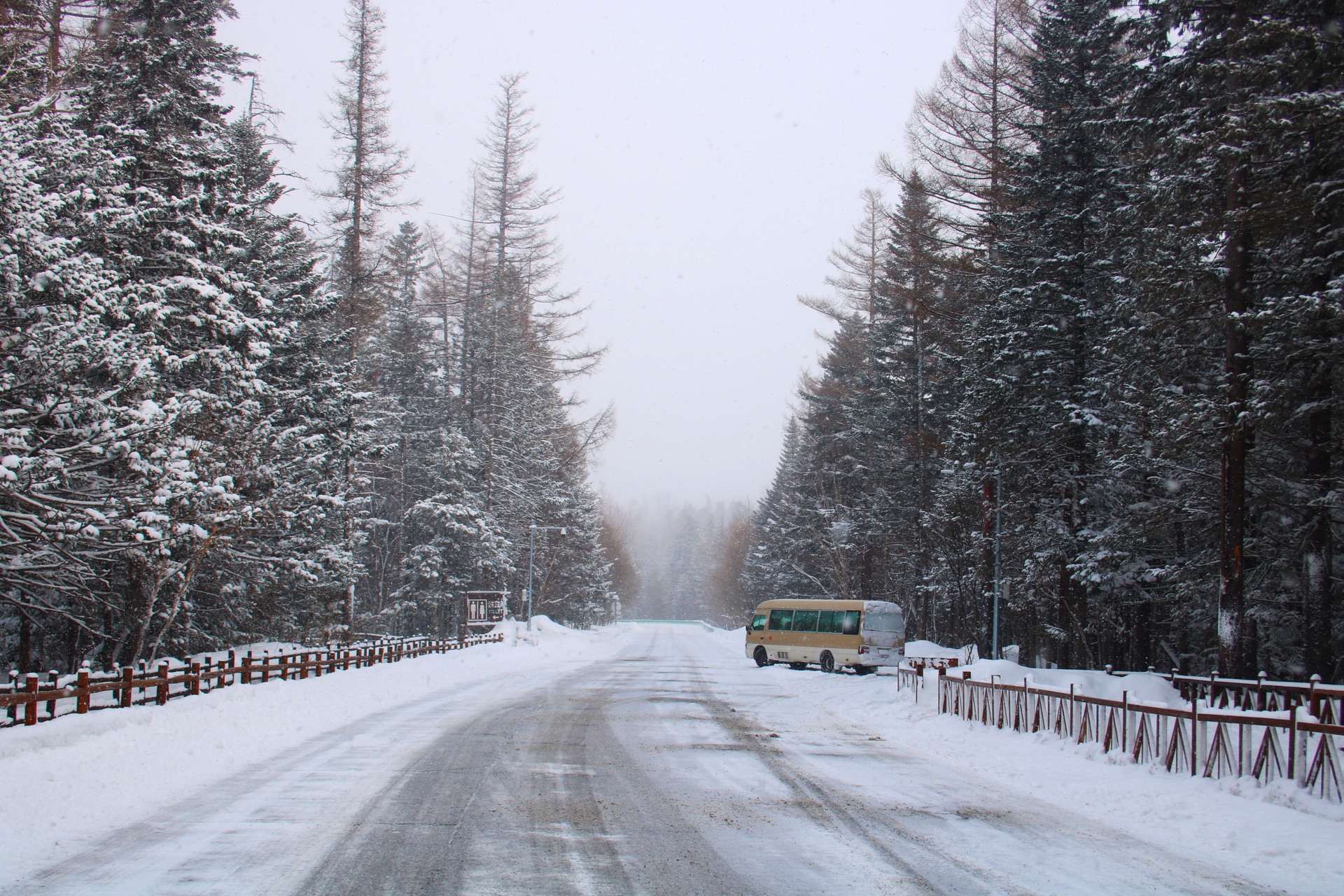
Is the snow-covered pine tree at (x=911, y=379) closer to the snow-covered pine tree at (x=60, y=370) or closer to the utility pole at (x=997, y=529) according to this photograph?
the utility pole at (x=997, y=529)

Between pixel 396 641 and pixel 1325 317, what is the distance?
26.5m

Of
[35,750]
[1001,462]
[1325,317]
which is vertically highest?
[1325,317]

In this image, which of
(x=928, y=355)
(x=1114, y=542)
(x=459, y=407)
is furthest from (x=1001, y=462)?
(x=459, y=407)

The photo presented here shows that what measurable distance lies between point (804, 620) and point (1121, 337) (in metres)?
15.0

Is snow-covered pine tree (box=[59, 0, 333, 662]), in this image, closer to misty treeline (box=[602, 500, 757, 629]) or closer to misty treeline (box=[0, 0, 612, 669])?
misty treeline (box=[0, 0, 612, 669])

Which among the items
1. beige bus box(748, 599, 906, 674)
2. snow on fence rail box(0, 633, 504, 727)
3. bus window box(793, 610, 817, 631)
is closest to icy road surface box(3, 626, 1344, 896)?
snow on fence rail box(0, 633, 504, 727)

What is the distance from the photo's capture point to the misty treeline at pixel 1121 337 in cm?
1444

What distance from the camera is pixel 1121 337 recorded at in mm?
18453

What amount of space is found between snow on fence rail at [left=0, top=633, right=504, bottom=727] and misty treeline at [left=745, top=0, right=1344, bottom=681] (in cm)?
1734

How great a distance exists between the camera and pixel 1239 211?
530 inches

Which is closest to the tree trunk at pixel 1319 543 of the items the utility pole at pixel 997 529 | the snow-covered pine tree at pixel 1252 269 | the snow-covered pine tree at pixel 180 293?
the snow-covered pine tree at pixel 1252 269

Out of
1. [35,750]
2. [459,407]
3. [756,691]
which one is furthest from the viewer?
[459,407]

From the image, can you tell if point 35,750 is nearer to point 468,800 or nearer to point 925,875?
point 468,800

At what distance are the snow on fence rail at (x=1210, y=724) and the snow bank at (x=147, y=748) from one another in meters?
10.4
